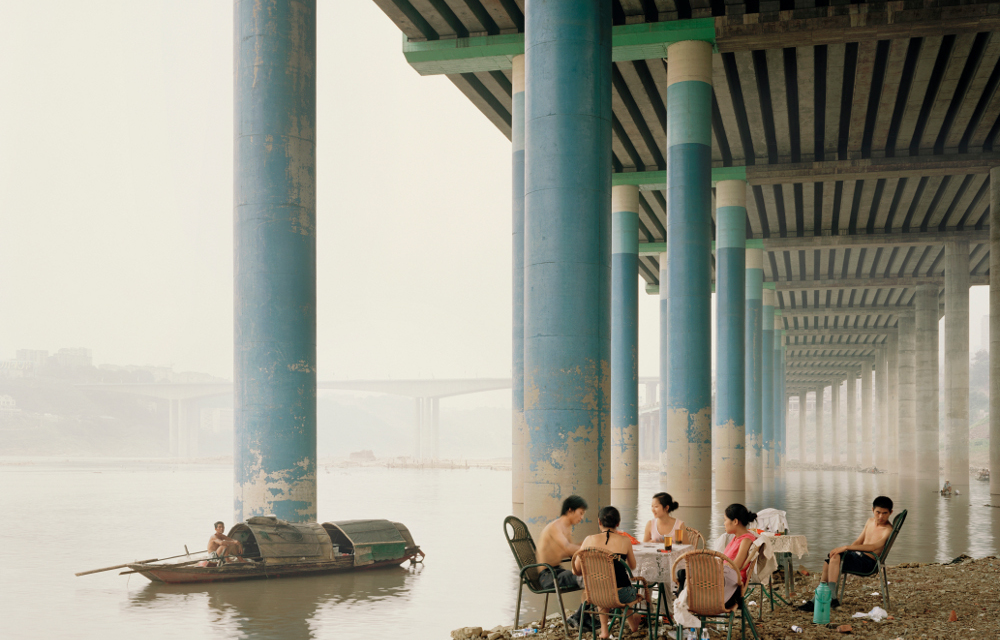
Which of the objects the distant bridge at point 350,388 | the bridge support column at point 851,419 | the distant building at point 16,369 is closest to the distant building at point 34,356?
the distant building at point 16,369

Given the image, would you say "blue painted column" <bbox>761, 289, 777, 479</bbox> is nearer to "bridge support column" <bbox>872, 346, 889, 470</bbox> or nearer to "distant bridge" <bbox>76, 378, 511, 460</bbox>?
"bridge support column" <bbox>872, 346, 889, 470</bbox>

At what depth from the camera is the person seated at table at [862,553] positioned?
29.3 feet

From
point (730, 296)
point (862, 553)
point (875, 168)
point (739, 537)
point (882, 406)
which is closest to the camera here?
point (739, 537)

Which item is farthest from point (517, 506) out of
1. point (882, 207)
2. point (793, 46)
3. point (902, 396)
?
point (902, 396)

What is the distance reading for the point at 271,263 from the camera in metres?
13.9

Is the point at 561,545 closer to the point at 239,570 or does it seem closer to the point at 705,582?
the point at 705,582

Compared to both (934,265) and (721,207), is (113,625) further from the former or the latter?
(934,265)

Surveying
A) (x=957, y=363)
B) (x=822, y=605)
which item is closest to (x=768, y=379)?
(x=957, y=363)

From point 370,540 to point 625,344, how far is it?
20555 millimetres

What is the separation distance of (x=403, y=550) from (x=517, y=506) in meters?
11.2

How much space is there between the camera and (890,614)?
8.64m

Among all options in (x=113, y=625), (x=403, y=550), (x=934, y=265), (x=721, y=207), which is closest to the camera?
(x=113, y=625)

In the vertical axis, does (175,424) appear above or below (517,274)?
below

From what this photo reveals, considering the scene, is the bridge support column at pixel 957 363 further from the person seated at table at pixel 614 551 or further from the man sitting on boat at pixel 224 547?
the person seated at table at pixel 614 551
